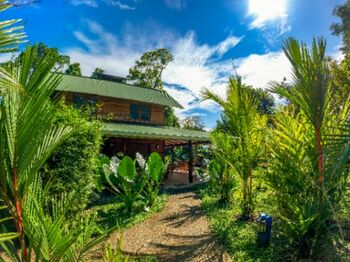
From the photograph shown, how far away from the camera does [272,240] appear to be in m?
5.30

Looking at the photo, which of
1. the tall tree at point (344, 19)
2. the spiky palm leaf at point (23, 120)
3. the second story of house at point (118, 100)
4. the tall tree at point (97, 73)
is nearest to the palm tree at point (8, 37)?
the spiky palm leaf at point (23, 120)

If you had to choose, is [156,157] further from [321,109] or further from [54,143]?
[54,143]

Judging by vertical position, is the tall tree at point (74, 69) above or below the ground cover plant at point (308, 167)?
above

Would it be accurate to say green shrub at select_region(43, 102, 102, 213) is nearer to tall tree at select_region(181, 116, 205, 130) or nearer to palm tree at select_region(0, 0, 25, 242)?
palm tree at select_region(0, 0, 25, 242)

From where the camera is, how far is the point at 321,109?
3885 mm

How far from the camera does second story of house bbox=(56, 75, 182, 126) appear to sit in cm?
1748

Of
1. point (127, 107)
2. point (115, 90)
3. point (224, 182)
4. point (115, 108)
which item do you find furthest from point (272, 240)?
point (115, 90)

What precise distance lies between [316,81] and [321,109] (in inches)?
16.0

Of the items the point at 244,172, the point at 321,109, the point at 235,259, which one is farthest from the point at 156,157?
the point at 321,109

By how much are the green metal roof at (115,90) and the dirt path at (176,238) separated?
11.8 metres

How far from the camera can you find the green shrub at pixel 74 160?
6.18 metres

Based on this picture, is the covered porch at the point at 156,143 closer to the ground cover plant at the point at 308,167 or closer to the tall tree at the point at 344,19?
the ground cover plant at the point at 308,167

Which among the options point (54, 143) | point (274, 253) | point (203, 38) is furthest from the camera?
point (203, 38)

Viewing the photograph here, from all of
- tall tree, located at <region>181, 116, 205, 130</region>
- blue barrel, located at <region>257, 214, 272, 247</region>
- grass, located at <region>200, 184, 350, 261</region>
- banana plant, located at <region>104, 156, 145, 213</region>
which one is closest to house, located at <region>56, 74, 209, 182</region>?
banana plant, located at <region>104, 156, 145, 213</region>
